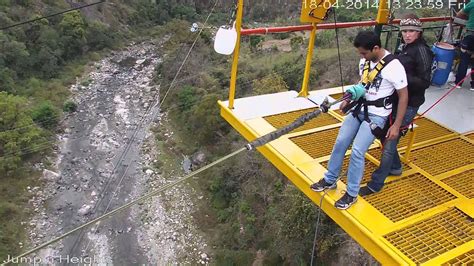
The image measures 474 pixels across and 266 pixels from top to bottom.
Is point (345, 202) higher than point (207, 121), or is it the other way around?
point (345, 202)

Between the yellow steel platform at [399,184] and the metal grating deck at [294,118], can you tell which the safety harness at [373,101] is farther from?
the metal grating deck at [294,118]

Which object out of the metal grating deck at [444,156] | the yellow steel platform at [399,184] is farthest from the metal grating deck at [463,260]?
the metal grating deck at [444,156]

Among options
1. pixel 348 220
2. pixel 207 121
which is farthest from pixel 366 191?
pixel 207 121

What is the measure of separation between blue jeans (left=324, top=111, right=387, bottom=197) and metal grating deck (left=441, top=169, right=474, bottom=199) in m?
1.24

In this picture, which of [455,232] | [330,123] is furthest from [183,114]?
[455,232]

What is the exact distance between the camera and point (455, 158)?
4703mm

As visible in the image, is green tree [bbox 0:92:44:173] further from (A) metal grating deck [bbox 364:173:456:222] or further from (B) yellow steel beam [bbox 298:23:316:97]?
(A) metal grating deck [bbox 364:173:456:222]

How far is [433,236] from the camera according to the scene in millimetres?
3436

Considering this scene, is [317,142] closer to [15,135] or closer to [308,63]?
[308,63]

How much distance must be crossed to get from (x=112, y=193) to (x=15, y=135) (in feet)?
17.2

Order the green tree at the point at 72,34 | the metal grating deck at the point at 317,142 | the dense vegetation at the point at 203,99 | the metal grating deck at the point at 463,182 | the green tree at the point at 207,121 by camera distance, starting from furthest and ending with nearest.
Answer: the green tree at the point at 72,34 → the green tree at the point at 207,121 → the dense vegetation at the point at 203,99 → the metal grating deck at the point at 317,142 → the metal grating deck at the point at 463,182

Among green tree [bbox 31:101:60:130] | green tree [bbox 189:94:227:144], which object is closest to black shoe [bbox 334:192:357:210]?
green tree [bbox 189:94:227:144]

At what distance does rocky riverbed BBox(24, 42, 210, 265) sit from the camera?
46.1 feet

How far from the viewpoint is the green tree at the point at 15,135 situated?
17328 mm
